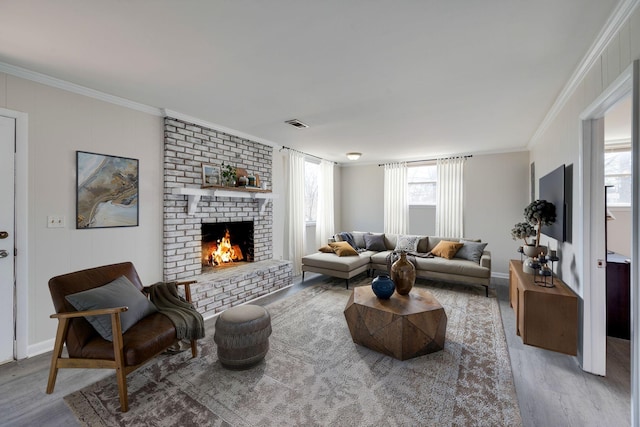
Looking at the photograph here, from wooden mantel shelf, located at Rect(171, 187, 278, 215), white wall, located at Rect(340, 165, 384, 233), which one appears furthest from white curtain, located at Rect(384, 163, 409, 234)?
wooden mantel shelf, located at Rect(171, 187, 278, 215)

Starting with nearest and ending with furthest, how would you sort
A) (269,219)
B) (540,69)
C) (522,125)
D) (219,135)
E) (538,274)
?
(540,69) < (538,274) < (522,125) < (219,135) < (269,219)

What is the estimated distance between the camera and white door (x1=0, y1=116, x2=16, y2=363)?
2.29 meters

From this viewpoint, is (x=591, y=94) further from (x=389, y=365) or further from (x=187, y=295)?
(x=187, y=295)

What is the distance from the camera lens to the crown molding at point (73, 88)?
229cm

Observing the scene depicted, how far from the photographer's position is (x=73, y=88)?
2.62 m

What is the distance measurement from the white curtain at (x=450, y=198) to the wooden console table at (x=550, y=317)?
3103 millimetres

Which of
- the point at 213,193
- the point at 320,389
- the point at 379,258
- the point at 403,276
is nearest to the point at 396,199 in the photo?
the point at 379,258

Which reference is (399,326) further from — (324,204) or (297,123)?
(324,204)

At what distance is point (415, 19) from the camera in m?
1.65

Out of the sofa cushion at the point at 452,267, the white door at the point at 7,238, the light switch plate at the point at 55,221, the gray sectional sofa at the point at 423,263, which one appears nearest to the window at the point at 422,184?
the gray sectional sofa at the point at 423,263

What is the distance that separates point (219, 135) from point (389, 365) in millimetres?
3553

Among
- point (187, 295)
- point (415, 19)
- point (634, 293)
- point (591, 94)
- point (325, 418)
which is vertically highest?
point (415, 19)

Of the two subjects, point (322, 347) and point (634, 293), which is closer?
point (634, 293)

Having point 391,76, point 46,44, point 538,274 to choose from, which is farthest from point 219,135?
point 538,274
